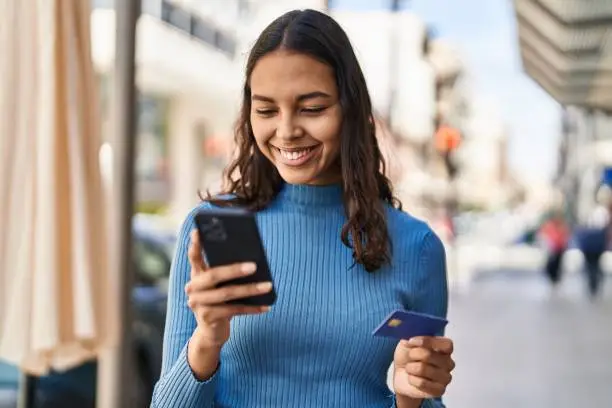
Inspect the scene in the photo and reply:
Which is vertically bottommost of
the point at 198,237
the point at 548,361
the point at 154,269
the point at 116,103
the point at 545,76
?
the point at 548,361

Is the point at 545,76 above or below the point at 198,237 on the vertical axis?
above

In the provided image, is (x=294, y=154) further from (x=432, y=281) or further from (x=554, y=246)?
(x=554, y=246)

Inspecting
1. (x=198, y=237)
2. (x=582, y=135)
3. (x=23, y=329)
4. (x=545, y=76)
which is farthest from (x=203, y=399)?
(x=582, y=135)

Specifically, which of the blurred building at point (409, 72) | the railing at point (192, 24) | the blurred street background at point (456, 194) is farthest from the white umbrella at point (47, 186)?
the blurred building at point (409, 72)

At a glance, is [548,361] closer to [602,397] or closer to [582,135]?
[602,397]

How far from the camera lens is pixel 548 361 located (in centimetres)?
1090

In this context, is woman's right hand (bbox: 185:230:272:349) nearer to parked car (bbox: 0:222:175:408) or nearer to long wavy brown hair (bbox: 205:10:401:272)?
long wavy brown hair (bbox: 205:10:401:272)

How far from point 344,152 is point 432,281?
29 cm

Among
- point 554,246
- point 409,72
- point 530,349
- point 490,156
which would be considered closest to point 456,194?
point 554,246

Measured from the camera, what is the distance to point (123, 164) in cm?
515

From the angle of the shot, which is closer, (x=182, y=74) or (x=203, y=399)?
(x=203, y=399)

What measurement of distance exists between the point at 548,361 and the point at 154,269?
4.51 metres

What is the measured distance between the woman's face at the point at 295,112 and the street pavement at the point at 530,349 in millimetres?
6863

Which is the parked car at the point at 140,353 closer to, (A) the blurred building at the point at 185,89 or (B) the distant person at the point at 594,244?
(B) the distant person at the point at 594,244
